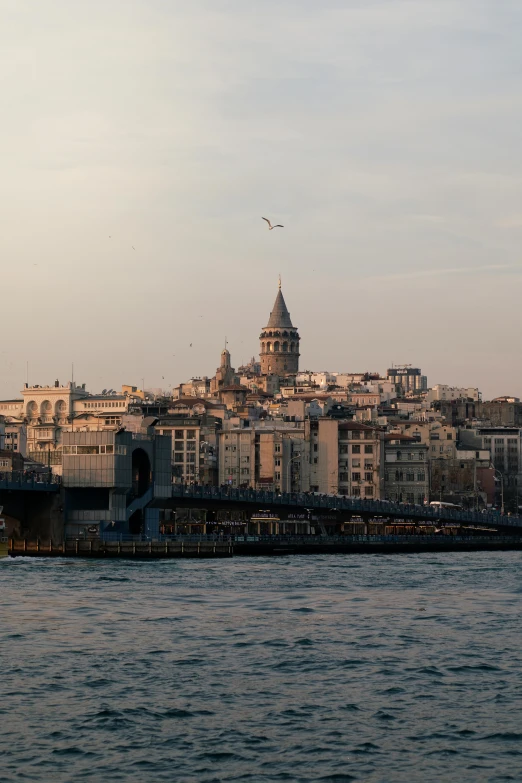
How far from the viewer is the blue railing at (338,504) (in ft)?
350

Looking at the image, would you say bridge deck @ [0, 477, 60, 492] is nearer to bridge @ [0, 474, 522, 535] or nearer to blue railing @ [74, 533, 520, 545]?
bridge @ [0, 474, 522, 535]

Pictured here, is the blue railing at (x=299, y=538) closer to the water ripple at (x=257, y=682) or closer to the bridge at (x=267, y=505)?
the bridge at (x=267, y=505)

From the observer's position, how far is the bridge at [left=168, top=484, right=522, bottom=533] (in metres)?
106

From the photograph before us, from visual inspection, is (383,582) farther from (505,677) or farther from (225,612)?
(505,677)

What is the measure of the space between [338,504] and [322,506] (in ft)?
7.83

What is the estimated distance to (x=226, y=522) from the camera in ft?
371

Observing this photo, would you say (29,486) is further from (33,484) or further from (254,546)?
(254,546)

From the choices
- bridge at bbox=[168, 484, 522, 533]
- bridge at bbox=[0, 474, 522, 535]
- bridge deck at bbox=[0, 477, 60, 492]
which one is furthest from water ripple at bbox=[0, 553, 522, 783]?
bridge at bbox=[168, 484, 522, 533]

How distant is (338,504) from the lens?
11338 cm

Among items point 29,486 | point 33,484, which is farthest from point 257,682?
point 33,484

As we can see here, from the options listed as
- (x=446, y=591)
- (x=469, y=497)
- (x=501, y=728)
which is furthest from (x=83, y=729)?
(x=469, y=497)

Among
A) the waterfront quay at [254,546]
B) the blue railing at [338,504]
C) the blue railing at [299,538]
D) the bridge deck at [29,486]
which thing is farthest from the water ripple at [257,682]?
the blue railing at [338,504]

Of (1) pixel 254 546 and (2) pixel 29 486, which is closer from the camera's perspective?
(2) pixel 29 486

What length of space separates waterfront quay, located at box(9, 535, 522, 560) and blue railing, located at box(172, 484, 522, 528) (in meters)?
2.79
